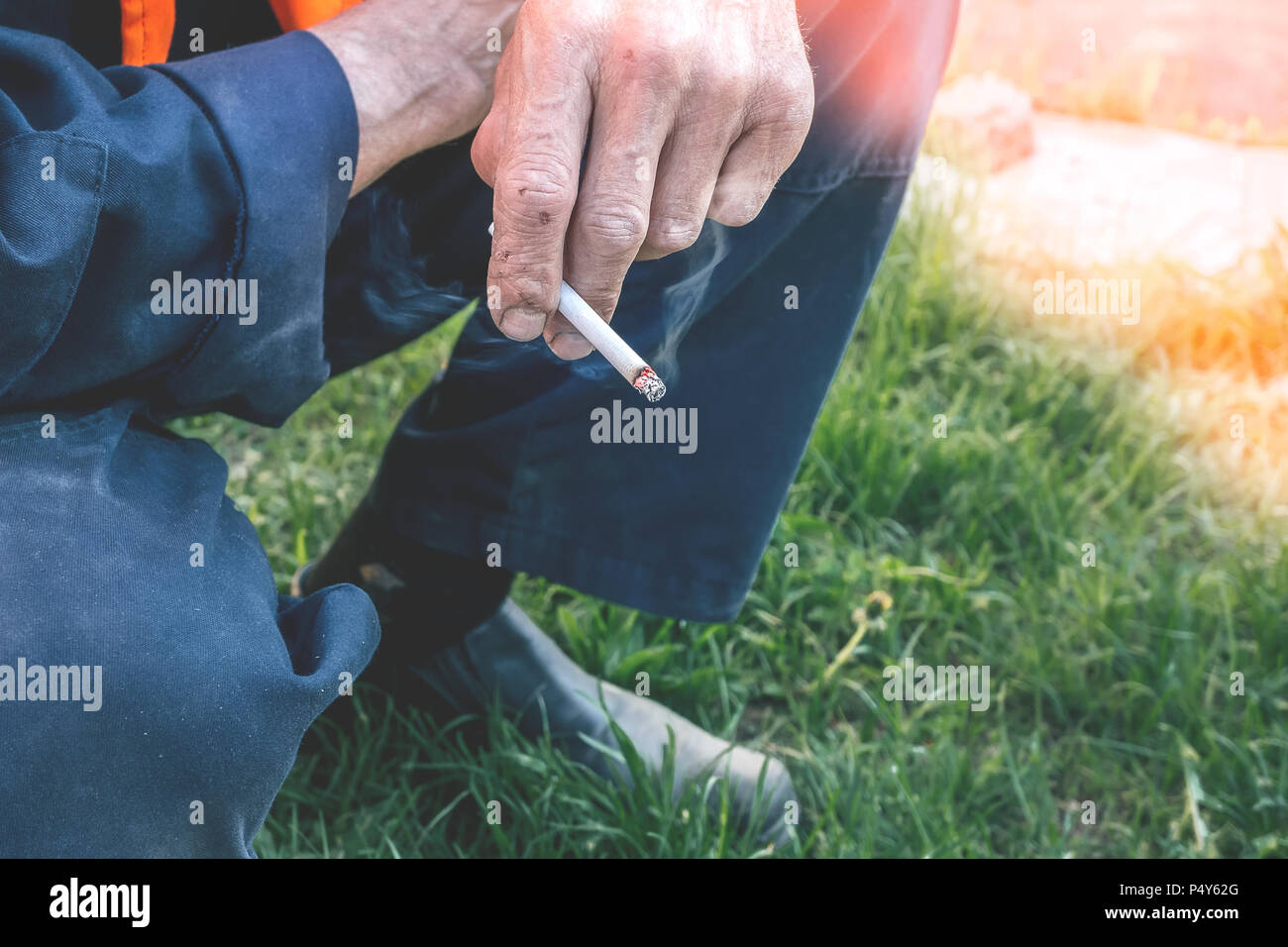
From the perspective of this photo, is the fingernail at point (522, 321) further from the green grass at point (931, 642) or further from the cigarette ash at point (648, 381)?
the green grass at point (931, 642)

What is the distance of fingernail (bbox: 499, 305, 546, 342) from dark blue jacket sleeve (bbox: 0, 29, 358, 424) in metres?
0.21

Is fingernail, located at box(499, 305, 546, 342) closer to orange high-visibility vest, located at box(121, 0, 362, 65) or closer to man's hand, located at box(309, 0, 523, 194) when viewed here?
man's hand, located at box(309, 0, 523, 194)

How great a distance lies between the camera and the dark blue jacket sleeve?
847 mm

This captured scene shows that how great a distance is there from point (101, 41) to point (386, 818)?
889 mm

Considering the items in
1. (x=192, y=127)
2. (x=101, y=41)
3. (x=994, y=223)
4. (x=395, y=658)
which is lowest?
(x=395, y=658)

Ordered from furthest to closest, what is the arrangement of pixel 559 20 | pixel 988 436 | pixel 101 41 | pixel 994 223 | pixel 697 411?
pixel 994 223
pixel 988 436
pixel 697 411
pixel 101 41
pixel 559 20

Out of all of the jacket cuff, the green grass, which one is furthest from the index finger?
the green grass

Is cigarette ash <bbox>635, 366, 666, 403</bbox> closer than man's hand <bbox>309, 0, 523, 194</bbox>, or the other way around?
cigarette ash <bbox>635, 366, 666, 403</bbox>

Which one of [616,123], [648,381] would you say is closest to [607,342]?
[648,381]

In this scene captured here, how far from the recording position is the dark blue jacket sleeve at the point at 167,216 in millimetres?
847

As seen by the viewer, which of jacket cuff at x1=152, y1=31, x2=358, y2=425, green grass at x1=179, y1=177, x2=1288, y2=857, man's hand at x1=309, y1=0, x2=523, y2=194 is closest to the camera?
jacket cuff at x1=152, y1=31, x2=358, y2=425
